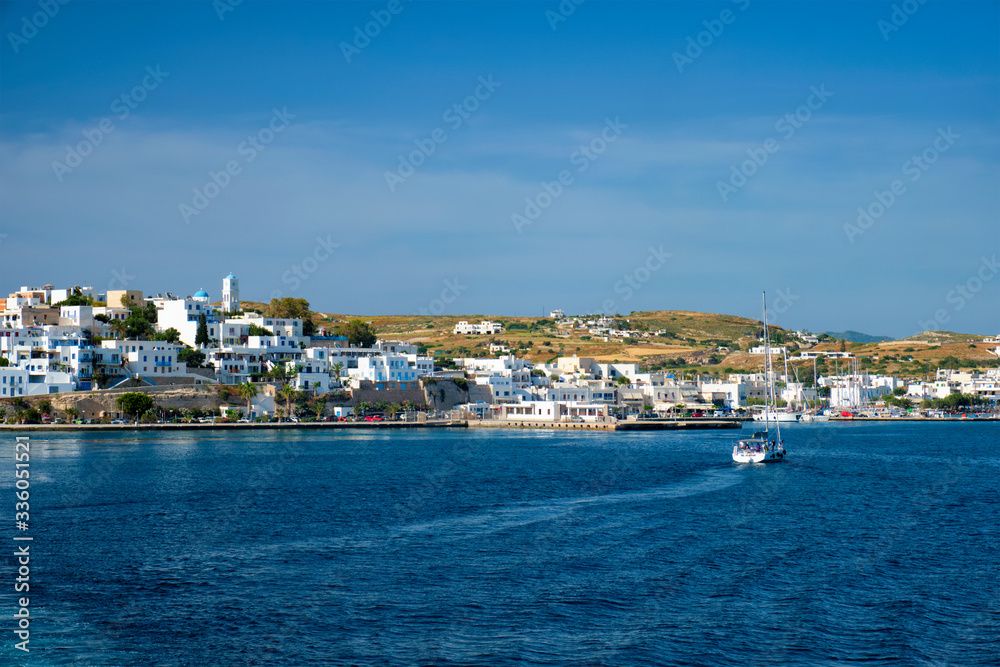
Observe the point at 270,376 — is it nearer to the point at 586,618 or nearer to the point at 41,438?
the point at 41,438

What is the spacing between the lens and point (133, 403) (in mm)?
79500

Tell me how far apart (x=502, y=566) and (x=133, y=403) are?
6165 centimetres

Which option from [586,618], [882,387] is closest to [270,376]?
[586,618]

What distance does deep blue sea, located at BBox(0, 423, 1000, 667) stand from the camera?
1877 cm

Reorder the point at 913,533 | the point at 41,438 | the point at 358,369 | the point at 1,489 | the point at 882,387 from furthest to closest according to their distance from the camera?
the point at 882,387
the point at 358,369
the point at 41,438
the point at 1,489
the point at 913,533

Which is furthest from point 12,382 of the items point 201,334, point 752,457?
point 752,457

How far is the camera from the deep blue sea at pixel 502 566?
18766 mm

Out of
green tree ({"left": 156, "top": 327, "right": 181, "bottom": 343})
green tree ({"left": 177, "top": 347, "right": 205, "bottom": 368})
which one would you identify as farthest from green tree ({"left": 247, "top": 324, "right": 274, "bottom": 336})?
green tree ({"left": 177, "top": 347, "right": 205, "bottom": 368})

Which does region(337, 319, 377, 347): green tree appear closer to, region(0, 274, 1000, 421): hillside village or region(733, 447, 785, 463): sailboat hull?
region(0, 274, 1000, 421): hillside village

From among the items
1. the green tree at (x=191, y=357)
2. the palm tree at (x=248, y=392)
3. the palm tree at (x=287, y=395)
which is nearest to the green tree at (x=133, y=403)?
the green tree at (x=191, y=357)

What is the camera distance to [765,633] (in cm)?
1961

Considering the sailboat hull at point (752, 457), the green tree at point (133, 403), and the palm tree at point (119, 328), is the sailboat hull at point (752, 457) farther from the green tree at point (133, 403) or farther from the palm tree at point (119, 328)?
the palm tree at point (119, 328)

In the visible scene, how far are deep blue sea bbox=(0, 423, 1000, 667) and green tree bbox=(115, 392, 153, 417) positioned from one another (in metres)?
30.8

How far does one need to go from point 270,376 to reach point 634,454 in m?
42.4
